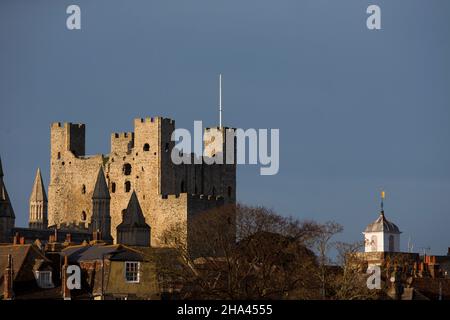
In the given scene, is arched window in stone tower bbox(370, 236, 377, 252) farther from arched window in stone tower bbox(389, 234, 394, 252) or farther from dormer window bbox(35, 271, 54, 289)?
dormer window bbox(35, 271, 54, 289)

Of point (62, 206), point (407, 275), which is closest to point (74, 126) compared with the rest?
point (62, 206)

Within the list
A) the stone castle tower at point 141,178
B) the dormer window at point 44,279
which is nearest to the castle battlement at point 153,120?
the stone castle tower at point 141,178

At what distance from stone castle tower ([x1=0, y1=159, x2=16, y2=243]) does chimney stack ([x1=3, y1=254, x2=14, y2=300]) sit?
4076 cm

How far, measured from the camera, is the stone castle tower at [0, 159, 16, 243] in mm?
127375

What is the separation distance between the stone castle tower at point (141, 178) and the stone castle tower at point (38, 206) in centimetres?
96

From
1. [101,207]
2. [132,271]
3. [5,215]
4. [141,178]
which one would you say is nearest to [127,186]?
[141,178]

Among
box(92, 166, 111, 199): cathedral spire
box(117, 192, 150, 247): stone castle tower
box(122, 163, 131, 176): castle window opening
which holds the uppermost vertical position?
box(122, 163, 131, 176): castle window opening

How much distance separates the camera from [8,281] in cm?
8519

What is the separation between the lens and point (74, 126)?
152250 mm

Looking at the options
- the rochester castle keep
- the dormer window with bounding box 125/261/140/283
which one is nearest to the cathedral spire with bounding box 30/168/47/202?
the rochester castle keep

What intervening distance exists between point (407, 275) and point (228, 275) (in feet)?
66.6

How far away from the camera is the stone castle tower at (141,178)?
14000cm
